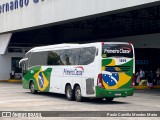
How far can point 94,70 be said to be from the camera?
19188mm

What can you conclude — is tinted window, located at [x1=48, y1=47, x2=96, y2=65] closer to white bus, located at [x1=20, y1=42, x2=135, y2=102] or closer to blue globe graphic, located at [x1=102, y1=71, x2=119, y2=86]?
white bus, located at [x1=20, y1=42, x2=135, y2=102]

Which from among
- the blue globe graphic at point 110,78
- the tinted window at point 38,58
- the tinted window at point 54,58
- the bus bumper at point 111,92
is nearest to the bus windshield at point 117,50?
the blue globe graphic at point 110,78

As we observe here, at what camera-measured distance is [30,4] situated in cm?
3647

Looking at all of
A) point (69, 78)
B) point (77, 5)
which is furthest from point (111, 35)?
point (69, 78)

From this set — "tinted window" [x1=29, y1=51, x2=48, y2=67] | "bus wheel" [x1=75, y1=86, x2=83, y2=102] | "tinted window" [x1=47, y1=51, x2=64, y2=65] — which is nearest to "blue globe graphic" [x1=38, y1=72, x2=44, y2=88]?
"tinted window" [x1=29, y1=51, x2=48, y2=67]

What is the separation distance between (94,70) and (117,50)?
1.45 meters

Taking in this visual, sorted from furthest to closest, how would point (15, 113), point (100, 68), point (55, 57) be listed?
point (55, 57), point (100, 68), point (15, 113)

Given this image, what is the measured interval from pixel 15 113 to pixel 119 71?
20.9ft

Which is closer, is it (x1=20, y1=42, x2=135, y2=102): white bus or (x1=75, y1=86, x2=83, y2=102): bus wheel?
(x1=20, y1=42, x2=135, y2=102): white bus

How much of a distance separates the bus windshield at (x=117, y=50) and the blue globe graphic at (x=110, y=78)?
830 millimetres

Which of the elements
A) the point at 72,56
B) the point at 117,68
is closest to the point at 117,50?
the point at 117,68

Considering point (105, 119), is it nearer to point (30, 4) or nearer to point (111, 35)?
point (30, 4)

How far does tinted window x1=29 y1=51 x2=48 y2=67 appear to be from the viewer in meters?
24.3

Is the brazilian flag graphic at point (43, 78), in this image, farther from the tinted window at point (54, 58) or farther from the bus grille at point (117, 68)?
the bus grille at point (117, 68)
